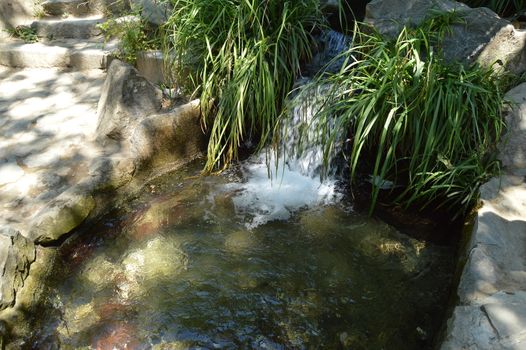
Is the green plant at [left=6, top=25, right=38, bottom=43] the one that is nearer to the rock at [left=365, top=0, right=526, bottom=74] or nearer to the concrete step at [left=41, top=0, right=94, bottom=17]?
the concrete step at [left=41, top=0, right=94, bottom=17]

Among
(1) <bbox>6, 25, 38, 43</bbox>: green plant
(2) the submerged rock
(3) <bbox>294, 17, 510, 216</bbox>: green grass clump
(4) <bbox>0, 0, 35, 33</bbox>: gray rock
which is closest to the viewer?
(2) the submerged rock

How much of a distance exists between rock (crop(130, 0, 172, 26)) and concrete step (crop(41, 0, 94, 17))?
134 cm

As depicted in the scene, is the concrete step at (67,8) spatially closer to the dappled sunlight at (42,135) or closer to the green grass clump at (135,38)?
the dappled sunlight at (42,135)

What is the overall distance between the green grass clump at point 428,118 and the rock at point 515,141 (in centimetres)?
7

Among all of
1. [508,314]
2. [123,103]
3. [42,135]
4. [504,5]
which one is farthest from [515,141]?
[42,135]

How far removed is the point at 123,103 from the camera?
3439 millimetres

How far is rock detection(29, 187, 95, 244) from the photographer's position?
261 cm

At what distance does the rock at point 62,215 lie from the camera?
103 inches

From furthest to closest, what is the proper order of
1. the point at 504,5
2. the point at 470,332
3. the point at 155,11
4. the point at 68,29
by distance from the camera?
the point at 68,29, the point at 155,11, the point at 504,5, the point at 470,332

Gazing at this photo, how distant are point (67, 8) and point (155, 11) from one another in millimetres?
1758

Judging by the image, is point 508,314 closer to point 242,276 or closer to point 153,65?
point 242,276

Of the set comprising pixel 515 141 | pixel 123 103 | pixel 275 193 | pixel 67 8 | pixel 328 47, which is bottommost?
pixel 275 193

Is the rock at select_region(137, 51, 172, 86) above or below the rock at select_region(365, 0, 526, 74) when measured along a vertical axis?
below

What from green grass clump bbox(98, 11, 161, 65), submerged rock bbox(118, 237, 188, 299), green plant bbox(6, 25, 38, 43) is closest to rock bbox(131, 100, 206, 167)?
submerged rock bbox(118, 237, 188, 299)
